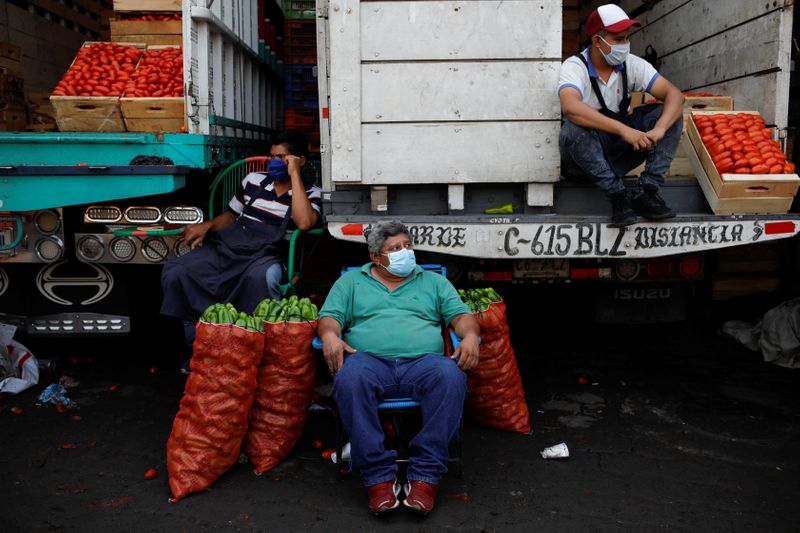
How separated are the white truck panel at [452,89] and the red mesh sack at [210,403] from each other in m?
1.48

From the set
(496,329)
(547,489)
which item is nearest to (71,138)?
(496,329)

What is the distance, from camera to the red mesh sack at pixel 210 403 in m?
3.62

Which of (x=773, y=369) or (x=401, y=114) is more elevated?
(x=401, y=114)

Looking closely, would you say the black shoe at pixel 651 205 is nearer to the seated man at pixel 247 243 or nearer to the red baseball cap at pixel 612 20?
the red baseball cap at pixel 612 20

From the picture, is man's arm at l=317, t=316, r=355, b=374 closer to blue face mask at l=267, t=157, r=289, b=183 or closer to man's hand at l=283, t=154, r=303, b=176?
man's hand at l=283, t=154, r=303, b=176

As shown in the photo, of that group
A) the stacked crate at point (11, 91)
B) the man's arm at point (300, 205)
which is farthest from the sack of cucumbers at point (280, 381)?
the stacked crate at point (11, 91)

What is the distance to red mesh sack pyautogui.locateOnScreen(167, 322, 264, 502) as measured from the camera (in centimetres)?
362

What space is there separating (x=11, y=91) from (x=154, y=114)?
214 centimetres

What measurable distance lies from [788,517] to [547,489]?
105 cm

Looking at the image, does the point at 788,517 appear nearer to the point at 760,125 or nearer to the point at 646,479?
the point at 646,479

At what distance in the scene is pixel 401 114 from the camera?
4.26 meters

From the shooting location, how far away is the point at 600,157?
4.30 m

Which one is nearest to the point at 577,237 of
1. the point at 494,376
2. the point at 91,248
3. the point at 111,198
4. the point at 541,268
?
the point at 541,268

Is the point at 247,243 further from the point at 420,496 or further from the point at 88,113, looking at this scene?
the point at 420,496
